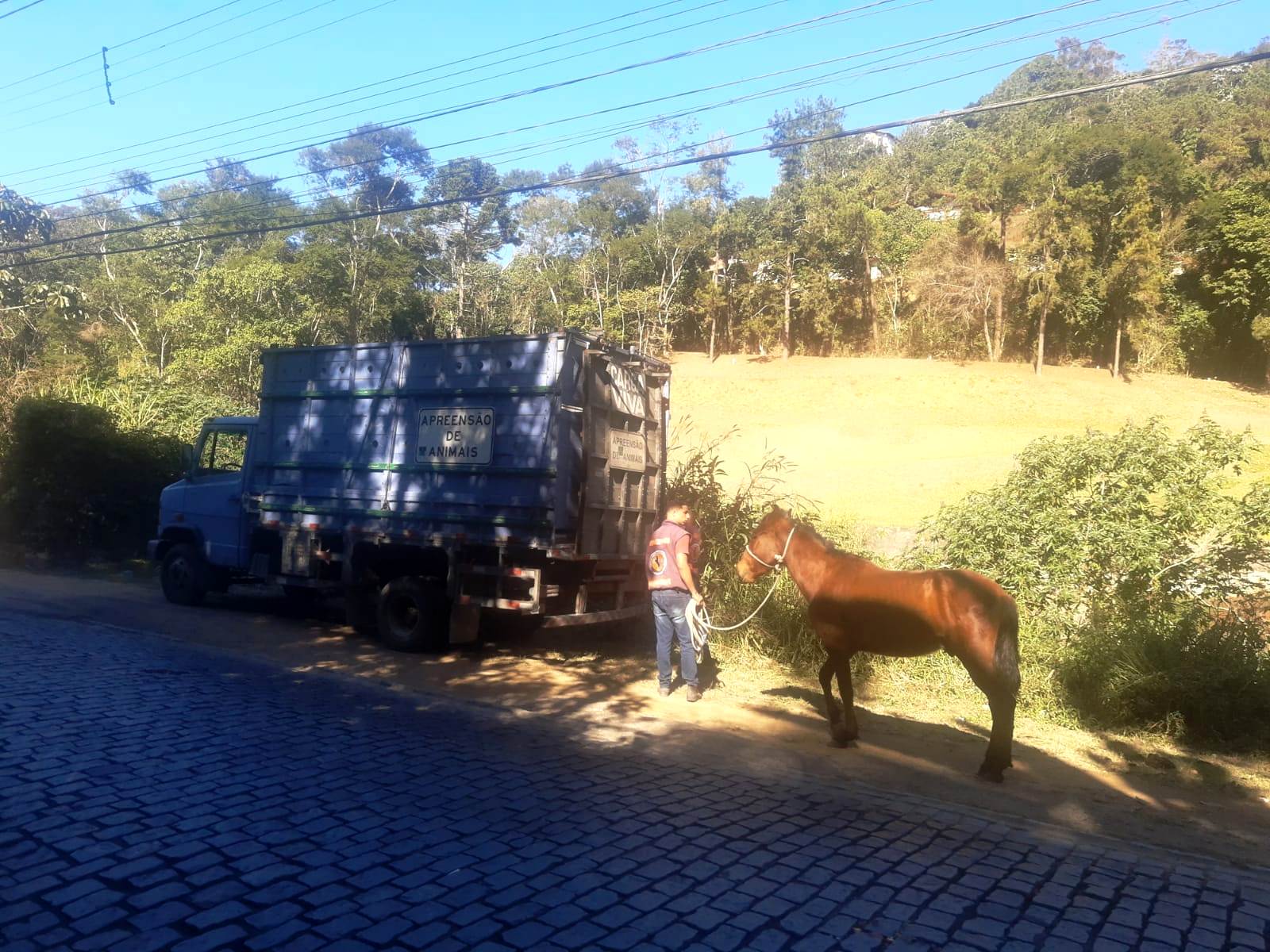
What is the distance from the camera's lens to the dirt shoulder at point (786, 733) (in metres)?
6.09

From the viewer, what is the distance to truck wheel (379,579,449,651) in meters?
10.4

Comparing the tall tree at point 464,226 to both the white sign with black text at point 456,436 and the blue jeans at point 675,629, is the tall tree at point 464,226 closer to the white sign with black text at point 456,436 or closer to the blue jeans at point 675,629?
the white sign with black text at point 456,436

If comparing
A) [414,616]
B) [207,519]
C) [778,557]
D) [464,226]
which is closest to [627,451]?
[778,557]

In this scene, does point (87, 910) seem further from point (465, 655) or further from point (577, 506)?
point (465, 655)

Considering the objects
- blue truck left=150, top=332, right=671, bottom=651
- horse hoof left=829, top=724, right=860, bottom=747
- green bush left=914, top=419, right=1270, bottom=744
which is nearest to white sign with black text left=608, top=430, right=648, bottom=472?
blue truck left=150, top=332, right=671, bottom=651

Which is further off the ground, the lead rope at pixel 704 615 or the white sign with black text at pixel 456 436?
the white sign with black text at pixel 456 436

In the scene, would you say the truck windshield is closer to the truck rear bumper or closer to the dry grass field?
the truck rear bumper

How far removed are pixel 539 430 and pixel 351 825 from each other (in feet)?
16.8

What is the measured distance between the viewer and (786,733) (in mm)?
7809

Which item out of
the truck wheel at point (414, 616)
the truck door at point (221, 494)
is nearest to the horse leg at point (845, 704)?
the truck wheel at point (414, 616)

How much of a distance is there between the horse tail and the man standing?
9.29 feet

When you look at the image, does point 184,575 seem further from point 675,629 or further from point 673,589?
point 673,589

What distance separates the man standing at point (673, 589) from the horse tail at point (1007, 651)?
2.83 meters

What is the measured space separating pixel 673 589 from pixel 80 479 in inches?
549
